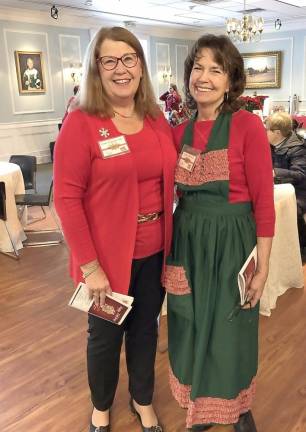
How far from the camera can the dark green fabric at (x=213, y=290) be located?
1.39 m

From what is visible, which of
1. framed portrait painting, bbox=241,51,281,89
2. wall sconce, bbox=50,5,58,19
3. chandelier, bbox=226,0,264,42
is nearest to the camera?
chandelier, bbox=226,0,264,42

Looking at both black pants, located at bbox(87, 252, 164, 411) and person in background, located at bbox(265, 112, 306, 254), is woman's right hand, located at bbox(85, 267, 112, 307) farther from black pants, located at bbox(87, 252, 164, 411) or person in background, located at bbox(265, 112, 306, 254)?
person in background, located at bbox(265, 112, 306, 254)

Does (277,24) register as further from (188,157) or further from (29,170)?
(188,157)

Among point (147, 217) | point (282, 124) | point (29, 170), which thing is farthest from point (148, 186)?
point (29, 170)

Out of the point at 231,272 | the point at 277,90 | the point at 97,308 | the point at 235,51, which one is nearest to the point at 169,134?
the point at 235,51

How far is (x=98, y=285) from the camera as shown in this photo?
4.40ft

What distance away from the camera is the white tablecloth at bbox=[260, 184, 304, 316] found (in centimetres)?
265

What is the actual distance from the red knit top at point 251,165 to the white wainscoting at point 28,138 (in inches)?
277

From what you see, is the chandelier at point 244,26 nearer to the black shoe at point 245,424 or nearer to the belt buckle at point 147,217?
the belt buckle at point 147,217

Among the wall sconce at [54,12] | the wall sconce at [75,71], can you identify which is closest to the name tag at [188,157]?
the wall sconce at [54,12]

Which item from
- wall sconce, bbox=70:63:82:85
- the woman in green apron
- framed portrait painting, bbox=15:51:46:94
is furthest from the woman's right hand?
wall sconce, bbox=70:63:82:85

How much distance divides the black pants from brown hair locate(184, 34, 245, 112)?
0.55m

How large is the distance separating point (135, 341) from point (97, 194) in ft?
2.03

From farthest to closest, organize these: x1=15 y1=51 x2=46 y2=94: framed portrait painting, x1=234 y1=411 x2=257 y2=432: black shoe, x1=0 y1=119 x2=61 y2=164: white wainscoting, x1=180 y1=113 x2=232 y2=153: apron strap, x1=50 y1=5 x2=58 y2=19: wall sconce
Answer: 1. x1=0 y1=119 x2=61 y2=164: white wainscoting
2. x1=15 y1=51 x2=46 y2=94: framed portrait painting
3. x1=50 y1=5 x2=58 y2=19: wall sconce
4. x1=234 y1=411 x2=257 y2=432: black shoe
5. x1=180 y1=113 x2=232 y2=153: apron strap
